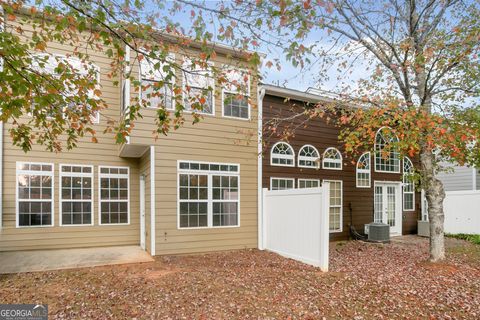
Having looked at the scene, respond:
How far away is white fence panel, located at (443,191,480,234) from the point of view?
457 inches

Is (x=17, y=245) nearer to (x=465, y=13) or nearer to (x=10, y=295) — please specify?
(x=10, y=295)

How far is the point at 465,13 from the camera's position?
22.9 ft

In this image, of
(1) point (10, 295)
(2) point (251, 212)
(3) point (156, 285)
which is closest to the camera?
(1) point (10, 295)

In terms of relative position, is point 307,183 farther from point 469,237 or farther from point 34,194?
point 34,194

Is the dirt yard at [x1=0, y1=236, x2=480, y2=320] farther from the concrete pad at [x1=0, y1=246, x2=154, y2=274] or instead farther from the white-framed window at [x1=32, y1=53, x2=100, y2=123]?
the white-framed window at [x1=32, y1=53, x2=100, y2=123]

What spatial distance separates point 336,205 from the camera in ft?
33.5

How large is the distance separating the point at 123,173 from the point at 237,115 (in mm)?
3609

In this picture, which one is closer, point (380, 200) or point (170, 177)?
point (170, 177)

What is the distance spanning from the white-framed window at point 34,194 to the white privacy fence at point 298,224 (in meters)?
5.55

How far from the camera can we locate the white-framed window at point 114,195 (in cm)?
873

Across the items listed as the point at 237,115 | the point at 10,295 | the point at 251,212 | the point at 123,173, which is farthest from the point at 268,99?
the point at 10,295

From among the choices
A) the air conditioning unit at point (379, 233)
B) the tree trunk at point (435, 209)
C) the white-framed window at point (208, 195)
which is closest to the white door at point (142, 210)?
the white-framed window at point (208, 195)

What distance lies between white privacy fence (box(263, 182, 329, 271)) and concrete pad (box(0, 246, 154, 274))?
3.11 m

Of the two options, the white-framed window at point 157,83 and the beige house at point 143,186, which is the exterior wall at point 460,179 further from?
the white-framed window at point 157,83
